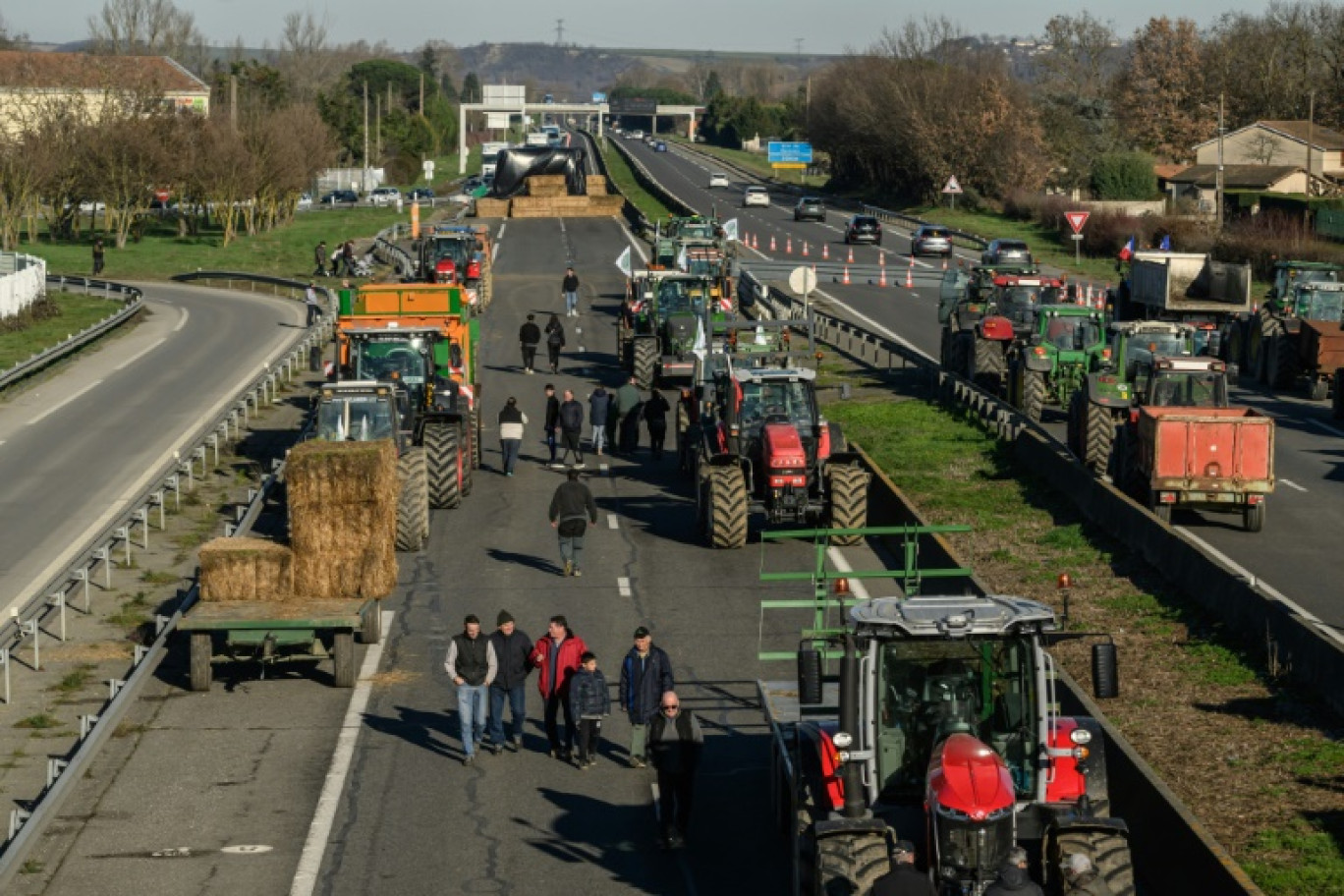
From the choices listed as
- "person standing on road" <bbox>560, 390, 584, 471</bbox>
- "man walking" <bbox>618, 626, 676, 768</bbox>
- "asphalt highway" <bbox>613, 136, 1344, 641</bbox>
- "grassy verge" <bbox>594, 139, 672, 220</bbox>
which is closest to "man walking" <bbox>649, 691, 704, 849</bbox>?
"man walking" <bbox>618, 626, 676, 768</bbox>

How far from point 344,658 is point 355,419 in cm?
852

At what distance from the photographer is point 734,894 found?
16.2 m

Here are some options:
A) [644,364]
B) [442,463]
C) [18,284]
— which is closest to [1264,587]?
[442,463]

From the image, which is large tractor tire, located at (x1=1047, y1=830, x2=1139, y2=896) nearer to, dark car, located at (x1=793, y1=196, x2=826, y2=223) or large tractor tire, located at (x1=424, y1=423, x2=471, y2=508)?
large tractor tire, located at (x1=424, y1=423, x2=471, y2=508)

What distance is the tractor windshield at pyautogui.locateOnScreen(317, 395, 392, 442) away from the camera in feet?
98.6

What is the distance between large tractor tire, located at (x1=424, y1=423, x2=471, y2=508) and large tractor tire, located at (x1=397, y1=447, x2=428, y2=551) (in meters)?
2.58

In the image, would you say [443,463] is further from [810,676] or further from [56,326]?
[56,326]

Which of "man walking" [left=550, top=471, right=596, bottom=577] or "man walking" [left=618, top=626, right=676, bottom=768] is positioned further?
"man walking" [left=550, top=471, right=596, bottom=577]

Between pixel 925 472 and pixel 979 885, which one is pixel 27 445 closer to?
pixel 925 472

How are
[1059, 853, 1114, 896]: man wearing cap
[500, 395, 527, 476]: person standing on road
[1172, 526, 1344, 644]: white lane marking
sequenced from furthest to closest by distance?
[500, 395, 527, 476]: person standing on road, [1172, 526, 1344, 644]: white lane marking, [1059, 853, 1114, 896]: man wearing cap

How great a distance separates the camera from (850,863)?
12.9 m

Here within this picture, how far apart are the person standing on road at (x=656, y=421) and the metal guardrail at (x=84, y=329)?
17334 millimetres

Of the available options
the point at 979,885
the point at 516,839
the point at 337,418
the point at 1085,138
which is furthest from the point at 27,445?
the point at 1085,138

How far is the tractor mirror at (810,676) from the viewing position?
1435cm
